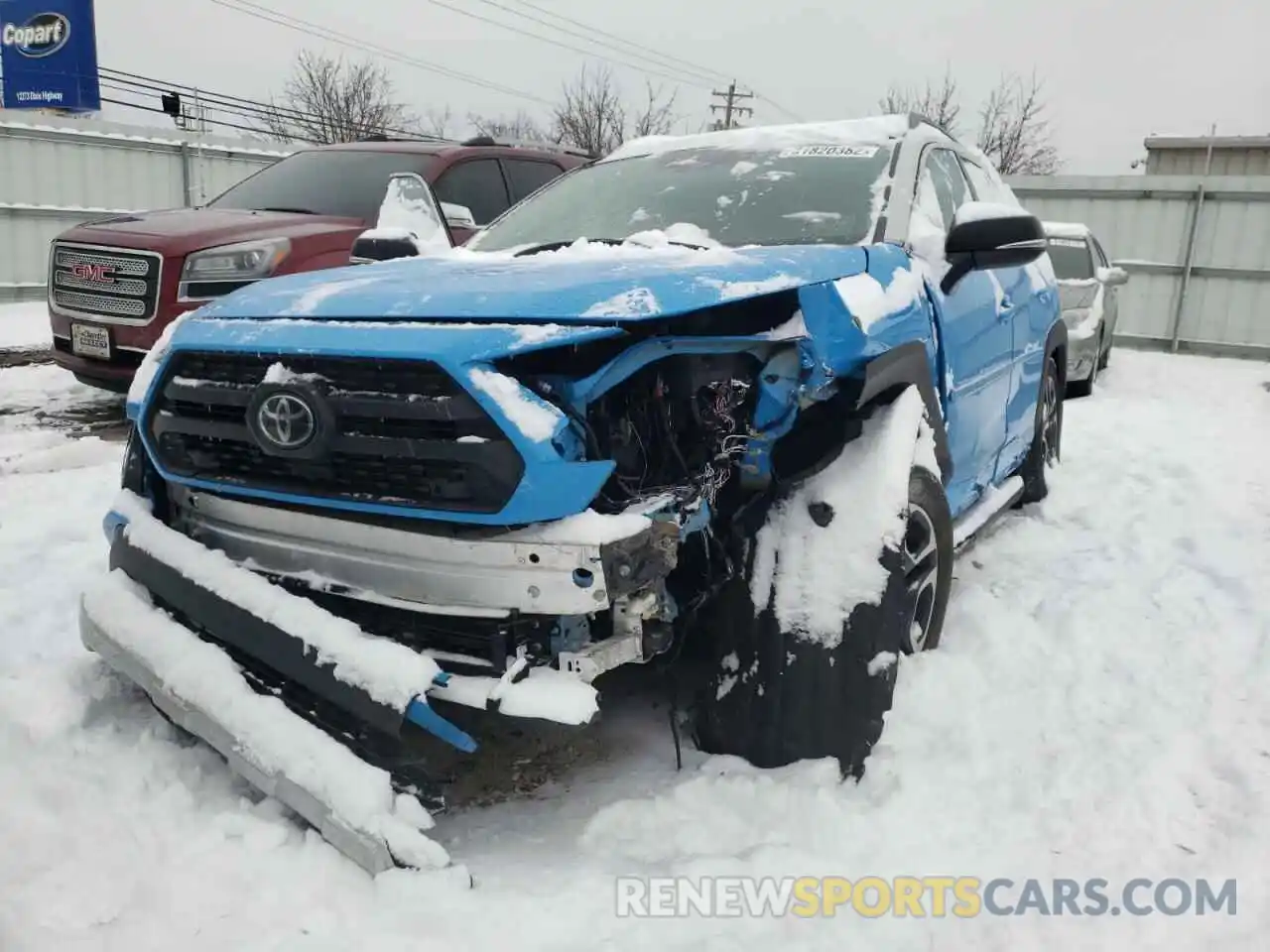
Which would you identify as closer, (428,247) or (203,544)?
(203,544)

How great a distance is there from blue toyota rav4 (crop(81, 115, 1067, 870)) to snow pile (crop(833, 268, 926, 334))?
0.04 ft

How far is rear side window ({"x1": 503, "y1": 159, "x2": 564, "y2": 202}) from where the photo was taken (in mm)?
6969

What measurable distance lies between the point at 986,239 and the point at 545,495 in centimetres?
178

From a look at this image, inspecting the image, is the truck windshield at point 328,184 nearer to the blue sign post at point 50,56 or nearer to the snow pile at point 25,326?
the snow pile at point 25,326

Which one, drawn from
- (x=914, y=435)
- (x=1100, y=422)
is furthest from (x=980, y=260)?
(x=1100, y=422)

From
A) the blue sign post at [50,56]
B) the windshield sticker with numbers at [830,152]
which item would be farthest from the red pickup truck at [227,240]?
the blue sign post at [50,56]

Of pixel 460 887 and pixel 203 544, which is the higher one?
pixel 203 544

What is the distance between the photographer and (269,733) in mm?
2191

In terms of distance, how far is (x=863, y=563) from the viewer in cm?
243

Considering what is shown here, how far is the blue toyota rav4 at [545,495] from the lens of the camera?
2.05 metres

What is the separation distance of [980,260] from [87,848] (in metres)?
2.90

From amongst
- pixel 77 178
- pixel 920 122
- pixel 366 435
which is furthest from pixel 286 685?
pixel 77 178

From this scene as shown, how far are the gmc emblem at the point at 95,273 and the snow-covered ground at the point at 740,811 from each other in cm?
247

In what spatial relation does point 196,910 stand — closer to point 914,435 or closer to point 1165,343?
point 914,435
